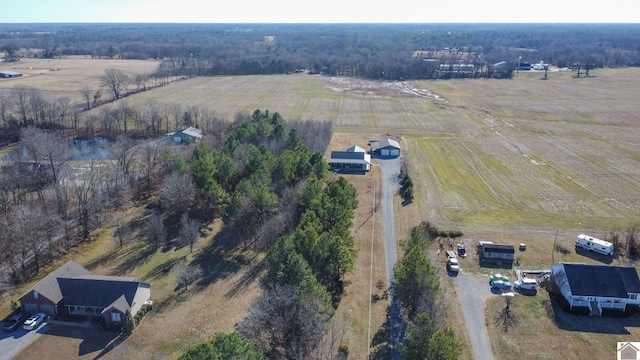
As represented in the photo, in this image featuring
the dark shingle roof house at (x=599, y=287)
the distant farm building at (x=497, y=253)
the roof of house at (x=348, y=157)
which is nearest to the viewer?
the dark shingle roof house at (x=599, y=287)

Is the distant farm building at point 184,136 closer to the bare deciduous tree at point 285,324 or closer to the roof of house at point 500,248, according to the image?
the bare deciduous tree at point 285,324

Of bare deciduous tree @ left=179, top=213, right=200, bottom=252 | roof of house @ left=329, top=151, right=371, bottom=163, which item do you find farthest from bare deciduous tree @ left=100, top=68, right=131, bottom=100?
bare deciduous tree @ left=179, top=213, right=200, bottom=252

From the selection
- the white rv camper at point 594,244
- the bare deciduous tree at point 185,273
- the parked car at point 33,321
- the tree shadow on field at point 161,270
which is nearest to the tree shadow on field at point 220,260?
the bare deciduous tree at point 185,273

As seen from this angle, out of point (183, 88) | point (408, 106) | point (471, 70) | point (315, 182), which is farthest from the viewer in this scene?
point (471, 70)

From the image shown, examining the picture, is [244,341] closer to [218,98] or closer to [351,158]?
[351,158]

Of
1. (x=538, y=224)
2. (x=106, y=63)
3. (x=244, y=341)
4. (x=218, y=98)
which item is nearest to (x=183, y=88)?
(x=218, y=98)
